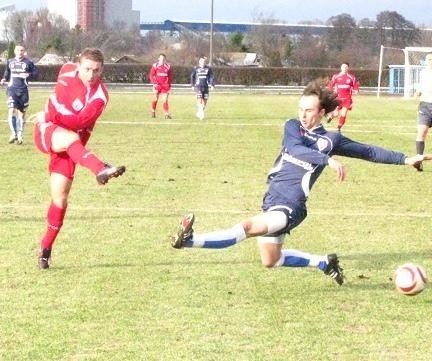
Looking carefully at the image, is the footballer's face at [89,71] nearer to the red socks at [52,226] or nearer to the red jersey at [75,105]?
the red jersey at [75,105]

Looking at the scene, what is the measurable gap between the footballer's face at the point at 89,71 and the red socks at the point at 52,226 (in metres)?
1.20

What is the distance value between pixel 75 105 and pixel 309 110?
2.23 meters

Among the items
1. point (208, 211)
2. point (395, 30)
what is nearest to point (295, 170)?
point (208, 211)

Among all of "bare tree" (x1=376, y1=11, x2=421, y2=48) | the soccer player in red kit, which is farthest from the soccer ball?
"bare tree" (x1=376, y1=11, x2=421, y2=48)

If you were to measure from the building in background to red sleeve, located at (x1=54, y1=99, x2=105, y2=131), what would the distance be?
11846cm

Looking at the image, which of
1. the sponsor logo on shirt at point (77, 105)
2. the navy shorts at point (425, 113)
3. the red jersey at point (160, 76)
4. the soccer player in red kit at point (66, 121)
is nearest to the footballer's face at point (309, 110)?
the soccer player in red kit at point (66, 121)

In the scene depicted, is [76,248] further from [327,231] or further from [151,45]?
[151,45]

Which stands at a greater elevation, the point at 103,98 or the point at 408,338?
the point at 103,98

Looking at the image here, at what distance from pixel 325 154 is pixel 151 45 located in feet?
334

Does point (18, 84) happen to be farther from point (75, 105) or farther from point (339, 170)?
point (339, 170)

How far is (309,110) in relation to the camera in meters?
7.89

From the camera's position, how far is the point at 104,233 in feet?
35.7

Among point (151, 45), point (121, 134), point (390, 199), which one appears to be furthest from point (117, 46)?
point (390, 199)

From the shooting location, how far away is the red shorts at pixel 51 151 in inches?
347
